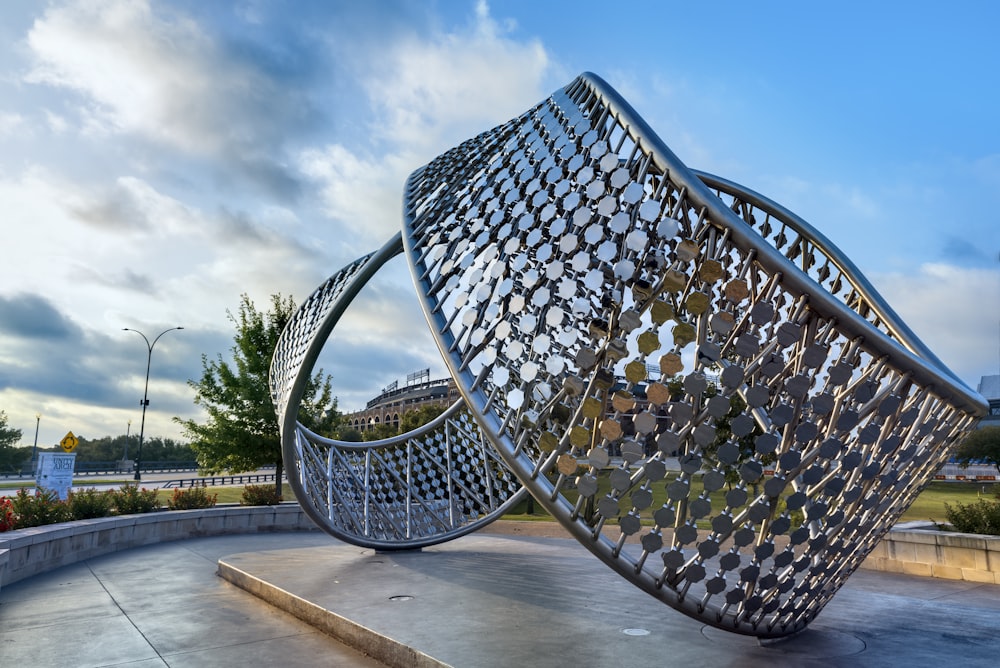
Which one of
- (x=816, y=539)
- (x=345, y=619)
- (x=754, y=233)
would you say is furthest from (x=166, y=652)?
(x=754, y=233)

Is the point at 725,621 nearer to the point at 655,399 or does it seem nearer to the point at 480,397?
the point at 655,399

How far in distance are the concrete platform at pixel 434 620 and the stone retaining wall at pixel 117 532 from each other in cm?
38

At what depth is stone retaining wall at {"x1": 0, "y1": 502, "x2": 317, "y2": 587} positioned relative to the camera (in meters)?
10.4

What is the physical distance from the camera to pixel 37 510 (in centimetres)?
1284

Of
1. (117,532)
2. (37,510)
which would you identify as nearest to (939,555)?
(117,532)

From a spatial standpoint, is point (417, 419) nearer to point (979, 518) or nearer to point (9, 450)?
point (979, 518)

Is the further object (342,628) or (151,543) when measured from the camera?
(151,543)

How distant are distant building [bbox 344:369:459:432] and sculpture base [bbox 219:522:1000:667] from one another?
61223 mm

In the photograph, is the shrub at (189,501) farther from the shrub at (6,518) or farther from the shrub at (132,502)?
the shrub at (6,518)

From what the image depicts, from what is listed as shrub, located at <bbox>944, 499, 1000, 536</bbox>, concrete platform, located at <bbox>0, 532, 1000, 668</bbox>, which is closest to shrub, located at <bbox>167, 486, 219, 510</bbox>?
concrete platform, located at <bbox>0, 532, 1000, 668</bbox>

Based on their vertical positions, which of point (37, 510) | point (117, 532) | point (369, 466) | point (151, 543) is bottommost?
point (151, 543)

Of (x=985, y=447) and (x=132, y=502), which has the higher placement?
(x=985, y=447)

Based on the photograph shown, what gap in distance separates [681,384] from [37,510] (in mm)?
13048

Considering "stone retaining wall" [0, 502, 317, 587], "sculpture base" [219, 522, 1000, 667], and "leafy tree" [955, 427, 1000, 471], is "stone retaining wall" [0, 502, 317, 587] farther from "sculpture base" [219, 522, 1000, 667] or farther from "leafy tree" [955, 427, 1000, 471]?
"leafy tree" [955, 427, 1000, 471]
